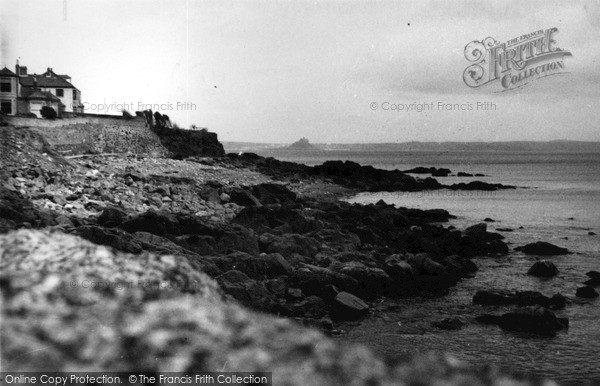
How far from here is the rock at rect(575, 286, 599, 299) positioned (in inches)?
503

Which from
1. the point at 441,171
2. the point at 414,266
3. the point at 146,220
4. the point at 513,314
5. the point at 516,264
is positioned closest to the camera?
the point at 513,314

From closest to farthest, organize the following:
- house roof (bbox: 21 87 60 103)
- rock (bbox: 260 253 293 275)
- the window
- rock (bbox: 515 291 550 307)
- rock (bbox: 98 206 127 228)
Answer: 1. rock (bbox: 260 253 293 275)
2. rock (bbox: 515 291 550 307)
3. rock (bbox: 98 206 127 228)
4. the window
5. house roof (bbox: 21 87 60 103)

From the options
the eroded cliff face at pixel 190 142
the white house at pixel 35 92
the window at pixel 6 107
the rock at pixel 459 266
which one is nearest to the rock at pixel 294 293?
the rock at pixel 459 266

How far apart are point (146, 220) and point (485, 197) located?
106 feet

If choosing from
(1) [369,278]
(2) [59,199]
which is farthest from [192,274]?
(2) [59,199]

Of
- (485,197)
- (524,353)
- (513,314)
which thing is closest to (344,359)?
(524,353)

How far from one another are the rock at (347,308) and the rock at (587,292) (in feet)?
16.5

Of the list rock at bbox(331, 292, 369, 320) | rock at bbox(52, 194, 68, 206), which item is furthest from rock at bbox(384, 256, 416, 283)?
rock at bbox(52, 194, 68, 206)

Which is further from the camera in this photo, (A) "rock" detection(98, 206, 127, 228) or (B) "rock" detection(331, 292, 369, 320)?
(A) "rock" detection(98, 206, 127, 228)

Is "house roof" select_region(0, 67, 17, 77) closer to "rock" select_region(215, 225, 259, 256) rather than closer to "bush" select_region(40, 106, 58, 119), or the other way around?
"bush" select_region(40, 106, 58, 119)

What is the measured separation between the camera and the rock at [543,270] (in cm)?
1488

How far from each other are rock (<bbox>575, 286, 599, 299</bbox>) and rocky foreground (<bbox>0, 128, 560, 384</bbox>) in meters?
2.63

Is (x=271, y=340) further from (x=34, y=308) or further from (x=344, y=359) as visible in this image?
(x=34, y=308)

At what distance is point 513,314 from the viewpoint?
1065 cm
